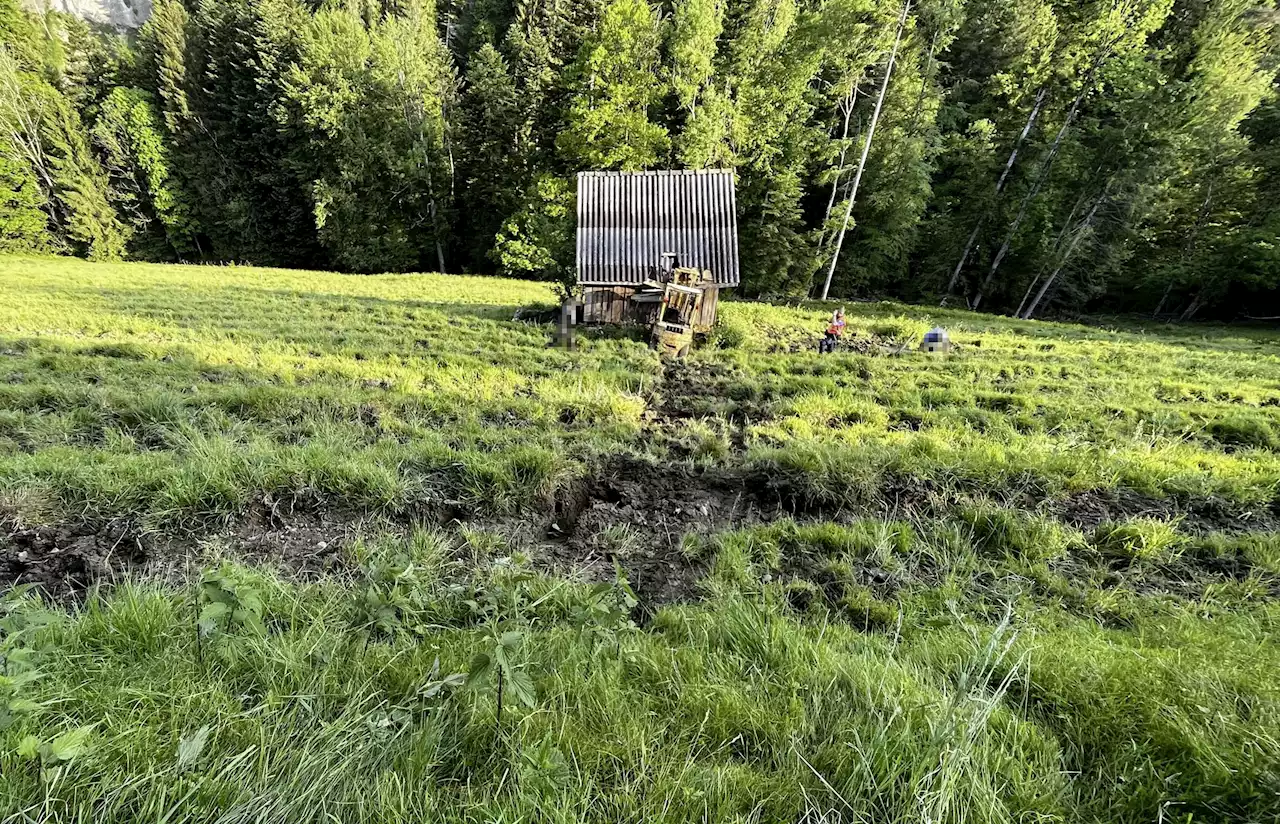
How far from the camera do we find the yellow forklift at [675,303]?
1145 centimetres

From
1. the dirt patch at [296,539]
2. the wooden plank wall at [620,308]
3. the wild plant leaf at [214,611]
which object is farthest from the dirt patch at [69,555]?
the wooden plank wall at [620,308]

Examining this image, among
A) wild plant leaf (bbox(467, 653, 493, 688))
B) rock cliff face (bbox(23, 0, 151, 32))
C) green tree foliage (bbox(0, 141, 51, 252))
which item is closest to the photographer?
wild plant leaf (bbox(467, 653, 493, 688))

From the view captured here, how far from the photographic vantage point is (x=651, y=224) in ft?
45.3

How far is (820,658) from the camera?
232 cm

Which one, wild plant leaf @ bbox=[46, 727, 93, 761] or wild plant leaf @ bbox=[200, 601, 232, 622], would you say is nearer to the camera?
wild plant leaf @ bbox=[46, 727, 93, 761]

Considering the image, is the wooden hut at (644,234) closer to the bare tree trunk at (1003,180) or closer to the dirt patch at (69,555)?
the dirt patch at (69,555)

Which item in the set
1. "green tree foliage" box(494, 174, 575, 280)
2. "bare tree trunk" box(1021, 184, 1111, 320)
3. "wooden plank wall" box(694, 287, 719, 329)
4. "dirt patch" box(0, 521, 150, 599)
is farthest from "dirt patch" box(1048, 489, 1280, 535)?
"green tree foliage" box(494, 174, 575, 280)

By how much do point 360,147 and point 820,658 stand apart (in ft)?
116

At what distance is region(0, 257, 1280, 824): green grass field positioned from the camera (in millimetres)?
1629

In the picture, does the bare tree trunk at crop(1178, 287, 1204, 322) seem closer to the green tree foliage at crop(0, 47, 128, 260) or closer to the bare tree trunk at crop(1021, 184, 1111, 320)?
the bare tree trunk at crop(1021, 184, 1111, 320)

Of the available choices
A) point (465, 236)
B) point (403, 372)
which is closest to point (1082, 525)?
point (403, 372)

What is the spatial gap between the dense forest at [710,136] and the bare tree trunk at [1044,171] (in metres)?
0.11

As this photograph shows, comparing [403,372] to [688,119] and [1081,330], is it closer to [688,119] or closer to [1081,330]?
[688,119]

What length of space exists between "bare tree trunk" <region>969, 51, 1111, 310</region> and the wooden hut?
17.9 metres
